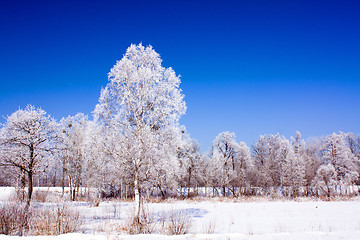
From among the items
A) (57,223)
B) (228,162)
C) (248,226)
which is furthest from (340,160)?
(57,223)

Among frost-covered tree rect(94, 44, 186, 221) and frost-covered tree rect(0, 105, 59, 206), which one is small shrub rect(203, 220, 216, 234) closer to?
frost-covered tree rect(94, 44, 186, 221)

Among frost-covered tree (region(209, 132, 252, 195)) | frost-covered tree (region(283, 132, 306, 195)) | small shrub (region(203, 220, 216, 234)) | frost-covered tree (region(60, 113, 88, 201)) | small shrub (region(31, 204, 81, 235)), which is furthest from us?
frost-covered tree (region(209, 132, 252, 195))

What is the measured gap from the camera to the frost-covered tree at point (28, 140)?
15297 mm

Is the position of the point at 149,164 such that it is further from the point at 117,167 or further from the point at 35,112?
the point at 35,112

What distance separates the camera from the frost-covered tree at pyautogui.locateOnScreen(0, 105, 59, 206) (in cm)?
1530

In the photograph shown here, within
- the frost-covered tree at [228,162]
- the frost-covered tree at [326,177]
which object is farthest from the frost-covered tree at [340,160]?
the frost-covered tree at [228,162]

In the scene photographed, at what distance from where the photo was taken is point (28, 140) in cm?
1565

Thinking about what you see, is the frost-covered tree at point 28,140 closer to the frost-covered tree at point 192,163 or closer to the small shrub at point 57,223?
the small shrub at point 57,223

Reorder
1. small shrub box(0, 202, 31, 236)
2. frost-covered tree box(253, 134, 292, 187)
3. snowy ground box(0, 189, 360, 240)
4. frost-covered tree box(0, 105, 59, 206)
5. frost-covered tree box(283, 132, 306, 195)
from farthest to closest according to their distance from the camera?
frost-covered tree box(253, 134, 292, 187) → frost-covered tree box(283, 132, 306, 195) → frost-covered tree box(0, 105, 59, 206) → small shrub box(0, 202, 31, 236) → snowy ground box(0, 189, 360, 240)

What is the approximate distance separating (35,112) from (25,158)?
11.0 feet

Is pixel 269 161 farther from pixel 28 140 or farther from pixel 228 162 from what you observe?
pixel 28 140

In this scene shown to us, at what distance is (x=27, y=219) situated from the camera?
1014 centimetres

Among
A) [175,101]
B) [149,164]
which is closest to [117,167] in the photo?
[149,164]

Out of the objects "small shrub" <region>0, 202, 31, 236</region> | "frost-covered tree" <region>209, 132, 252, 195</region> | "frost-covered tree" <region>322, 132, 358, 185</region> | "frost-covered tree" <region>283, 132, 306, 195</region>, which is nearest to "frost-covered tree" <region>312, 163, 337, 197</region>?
"frost-covered tree" <region>322, 132, 358, 185</region>
